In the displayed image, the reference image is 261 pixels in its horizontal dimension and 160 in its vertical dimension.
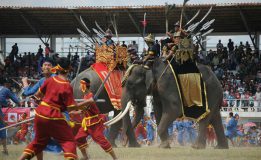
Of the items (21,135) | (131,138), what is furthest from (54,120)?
(21,135)

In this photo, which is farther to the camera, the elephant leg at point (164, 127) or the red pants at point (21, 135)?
the red pants at point (21, 135)

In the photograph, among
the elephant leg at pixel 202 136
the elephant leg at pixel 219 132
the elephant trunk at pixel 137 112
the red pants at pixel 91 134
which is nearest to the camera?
the red pants at pixel 91 134

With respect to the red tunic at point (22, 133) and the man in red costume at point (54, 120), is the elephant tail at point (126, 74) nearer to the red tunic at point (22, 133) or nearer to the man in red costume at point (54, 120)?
the red tunic at point (22, 133)

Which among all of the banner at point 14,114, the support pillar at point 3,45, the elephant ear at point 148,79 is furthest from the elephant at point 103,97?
the support pillar at point 3,45

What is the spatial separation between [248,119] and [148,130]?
203 inches

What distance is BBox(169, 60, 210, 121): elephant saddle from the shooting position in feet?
53.6

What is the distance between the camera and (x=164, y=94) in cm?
1653

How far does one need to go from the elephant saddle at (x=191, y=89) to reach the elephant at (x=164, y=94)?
15cm

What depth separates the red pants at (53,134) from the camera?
33.0 ft

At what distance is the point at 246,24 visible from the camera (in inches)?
1298

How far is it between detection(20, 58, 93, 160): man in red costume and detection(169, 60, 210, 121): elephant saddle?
627 cm

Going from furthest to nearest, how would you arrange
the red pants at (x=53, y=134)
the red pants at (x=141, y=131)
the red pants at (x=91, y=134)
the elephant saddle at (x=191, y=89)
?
the red pants at (x=141, y=131) → the elephant saddle at (x=191, y=89) → the red pants at (x=91, y=134) → the red pants at (x=53, y=134)

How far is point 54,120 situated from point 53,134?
0.20m

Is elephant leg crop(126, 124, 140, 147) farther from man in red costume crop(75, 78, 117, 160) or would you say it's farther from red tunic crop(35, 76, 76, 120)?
red tunic crop(35, 76, 76, 120)
